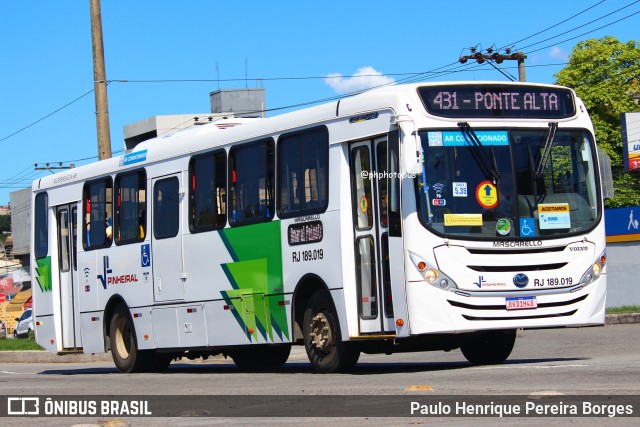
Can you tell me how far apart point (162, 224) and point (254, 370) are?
2.64m

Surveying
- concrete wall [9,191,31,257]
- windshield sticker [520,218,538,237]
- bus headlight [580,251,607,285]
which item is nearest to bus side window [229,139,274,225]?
windshield sticker [520,218,538,237]

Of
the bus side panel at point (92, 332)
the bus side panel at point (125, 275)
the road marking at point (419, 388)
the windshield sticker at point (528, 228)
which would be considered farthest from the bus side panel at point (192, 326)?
the road marking at point (419, 388)

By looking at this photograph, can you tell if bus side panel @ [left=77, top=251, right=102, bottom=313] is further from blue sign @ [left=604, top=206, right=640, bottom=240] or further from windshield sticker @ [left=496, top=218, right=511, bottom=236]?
blue sign @ [left=604, top=206, right=640, bottom=240]

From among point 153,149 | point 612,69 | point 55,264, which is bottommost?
point 55,264

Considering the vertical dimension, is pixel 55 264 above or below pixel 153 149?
below

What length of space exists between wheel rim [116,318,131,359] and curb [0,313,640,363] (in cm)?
660

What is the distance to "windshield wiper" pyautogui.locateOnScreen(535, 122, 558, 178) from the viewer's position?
14031mm

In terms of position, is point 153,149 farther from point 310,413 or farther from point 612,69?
point 612,69

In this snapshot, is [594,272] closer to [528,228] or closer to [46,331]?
[528,228]

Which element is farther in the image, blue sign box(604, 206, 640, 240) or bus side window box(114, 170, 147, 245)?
blue sign box(604, 206, 640, 240)

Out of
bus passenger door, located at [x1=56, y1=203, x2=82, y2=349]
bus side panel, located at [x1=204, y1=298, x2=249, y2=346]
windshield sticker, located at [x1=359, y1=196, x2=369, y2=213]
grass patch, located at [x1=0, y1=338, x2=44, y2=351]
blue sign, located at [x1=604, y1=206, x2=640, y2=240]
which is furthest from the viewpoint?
blue sign, located at [x1=604, y1=206, x2=640, y2=240]

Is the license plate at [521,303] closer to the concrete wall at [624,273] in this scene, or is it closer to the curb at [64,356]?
the curb at [64,356]

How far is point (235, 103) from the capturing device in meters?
79.5

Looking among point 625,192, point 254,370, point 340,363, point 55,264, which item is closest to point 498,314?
point 340,363
